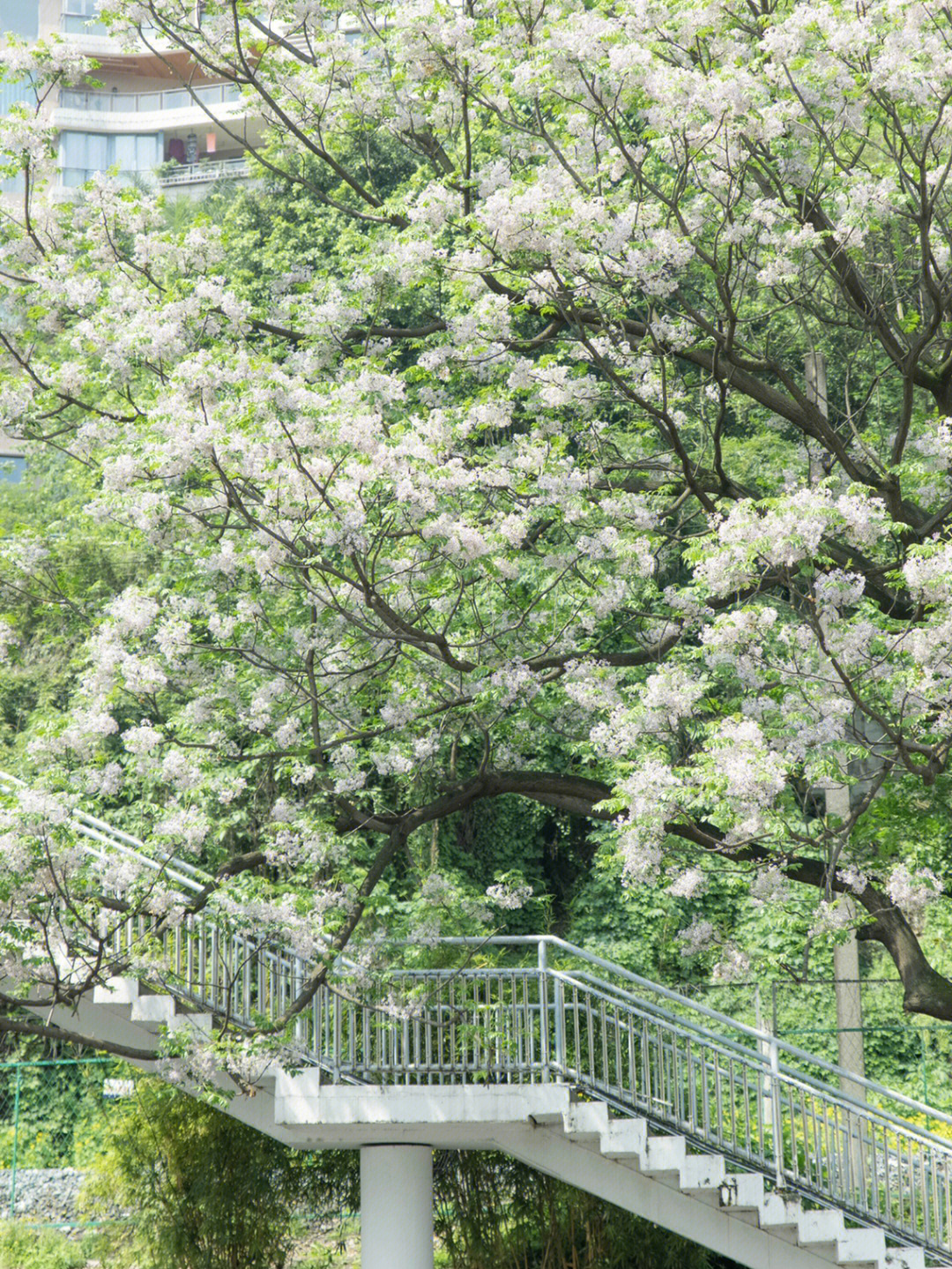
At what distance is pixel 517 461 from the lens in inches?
343

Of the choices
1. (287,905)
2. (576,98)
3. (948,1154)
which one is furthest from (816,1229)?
(576,98)

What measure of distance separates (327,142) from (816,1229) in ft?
27.4

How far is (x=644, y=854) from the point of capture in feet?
25.7

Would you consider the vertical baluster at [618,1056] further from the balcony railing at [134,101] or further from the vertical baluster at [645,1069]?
the balcony railing at [134,101]

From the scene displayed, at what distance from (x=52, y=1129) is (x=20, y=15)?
40.0m

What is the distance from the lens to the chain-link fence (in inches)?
523

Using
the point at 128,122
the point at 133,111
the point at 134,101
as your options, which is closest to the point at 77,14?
the point at 134,101

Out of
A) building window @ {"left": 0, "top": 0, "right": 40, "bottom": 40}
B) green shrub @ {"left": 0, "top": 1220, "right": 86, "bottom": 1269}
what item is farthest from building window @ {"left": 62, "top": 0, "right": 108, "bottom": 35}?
green shrub @ {"left": 0, "top": 1220, "right": 86, "bottom": 1269}

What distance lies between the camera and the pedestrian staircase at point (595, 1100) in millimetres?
9328

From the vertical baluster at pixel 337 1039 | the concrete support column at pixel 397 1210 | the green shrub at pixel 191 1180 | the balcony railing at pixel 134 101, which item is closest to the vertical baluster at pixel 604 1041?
the concrete support column at pixel 397 1210

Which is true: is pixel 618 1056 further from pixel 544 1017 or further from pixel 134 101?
pixel 134 101

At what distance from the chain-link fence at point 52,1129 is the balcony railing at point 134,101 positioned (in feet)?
104

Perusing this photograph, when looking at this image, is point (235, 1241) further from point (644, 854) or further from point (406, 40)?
point (406, 40)

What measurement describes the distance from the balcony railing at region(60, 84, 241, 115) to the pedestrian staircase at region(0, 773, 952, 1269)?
36941 mm
